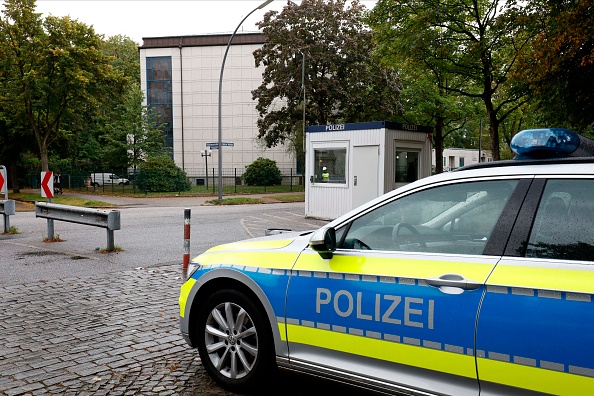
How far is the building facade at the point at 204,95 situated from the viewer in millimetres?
49969

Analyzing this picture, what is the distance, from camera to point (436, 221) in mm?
3254

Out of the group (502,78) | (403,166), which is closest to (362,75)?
(502,78)

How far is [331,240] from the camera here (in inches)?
132

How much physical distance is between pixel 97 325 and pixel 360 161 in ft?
35.8

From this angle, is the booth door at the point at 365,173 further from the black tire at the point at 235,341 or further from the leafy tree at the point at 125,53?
the leafy tree at the point at 125,53

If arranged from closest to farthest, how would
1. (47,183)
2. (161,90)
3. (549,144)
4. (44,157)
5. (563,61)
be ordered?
(549,144) < (47,183) < (563,61) < (44,157) < (161,90)

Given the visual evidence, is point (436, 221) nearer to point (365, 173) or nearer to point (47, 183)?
point (47, 183)

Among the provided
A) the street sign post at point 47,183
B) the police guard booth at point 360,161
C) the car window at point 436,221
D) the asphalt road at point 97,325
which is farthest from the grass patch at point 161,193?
the car window at point 436,221

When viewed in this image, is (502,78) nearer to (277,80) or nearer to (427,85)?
(427,85)

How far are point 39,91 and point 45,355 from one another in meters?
28.9

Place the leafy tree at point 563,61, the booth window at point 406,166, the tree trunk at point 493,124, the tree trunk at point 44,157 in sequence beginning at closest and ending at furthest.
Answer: the leafy tree at point 563,61 < the booth window at point 406,166 < the tree trunk at point 493,124 < the tree trunk at point 44,157

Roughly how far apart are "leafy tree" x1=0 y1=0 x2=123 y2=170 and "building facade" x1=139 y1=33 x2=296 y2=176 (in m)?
19.0

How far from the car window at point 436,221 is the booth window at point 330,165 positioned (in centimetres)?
1278

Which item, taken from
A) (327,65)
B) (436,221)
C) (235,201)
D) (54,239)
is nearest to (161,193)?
(235,201)
